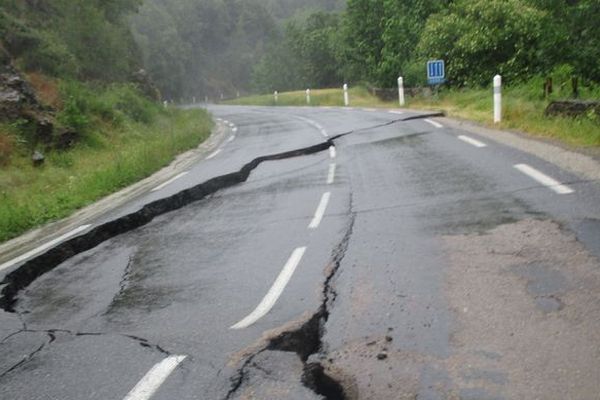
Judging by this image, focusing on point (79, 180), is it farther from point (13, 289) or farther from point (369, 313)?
point (369, 313)

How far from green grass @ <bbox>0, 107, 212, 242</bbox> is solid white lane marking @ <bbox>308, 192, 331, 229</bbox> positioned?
4.23 metres

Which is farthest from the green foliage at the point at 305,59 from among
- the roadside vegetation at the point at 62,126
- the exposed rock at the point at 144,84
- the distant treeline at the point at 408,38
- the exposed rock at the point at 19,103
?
the exposed rock at the point at 19,103

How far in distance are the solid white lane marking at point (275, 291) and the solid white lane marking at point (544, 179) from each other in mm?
3416

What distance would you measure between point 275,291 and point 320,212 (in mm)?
2815

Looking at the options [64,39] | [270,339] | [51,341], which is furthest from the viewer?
[64,39]

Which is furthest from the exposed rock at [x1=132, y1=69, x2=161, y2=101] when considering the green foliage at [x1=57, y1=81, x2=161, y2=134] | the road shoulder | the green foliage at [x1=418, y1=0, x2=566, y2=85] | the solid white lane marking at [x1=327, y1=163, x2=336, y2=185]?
the solid white lane marking at [x1=327, y1=163, x2=336, y2=185]

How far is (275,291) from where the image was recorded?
4.92 meters

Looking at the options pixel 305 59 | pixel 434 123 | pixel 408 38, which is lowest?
pixel 434 123

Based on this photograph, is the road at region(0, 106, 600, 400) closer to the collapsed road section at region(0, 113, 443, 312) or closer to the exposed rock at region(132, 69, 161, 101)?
the collapsed road section at region(0, 113, 443, 312)

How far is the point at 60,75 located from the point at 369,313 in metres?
19.1

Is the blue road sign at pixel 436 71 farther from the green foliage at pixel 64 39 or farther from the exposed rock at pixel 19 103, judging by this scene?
the exposed rock at pixel 19 103

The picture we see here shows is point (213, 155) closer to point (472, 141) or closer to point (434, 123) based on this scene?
point (434, 123)

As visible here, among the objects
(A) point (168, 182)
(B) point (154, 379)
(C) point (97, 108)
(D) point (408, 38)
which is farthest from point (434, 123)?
(D) point (408, 38)

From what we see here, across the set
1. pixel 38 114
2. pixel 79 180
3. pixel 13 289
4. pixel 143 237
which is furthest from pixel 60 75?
pixel 13 289
